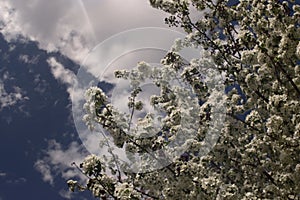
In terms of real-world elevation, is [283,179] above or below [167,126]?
below

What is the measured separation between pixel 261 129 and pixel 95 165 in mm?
5360

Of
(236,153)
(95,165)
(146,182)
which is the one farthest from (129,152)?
(236,153)

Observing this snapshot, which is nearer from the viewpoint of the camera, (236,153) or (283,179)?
(283,179)

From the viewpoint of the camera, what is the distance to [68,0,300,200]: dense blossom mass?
10.7 meters

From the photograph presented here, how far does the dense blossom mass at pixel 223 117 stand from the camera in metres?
10.7

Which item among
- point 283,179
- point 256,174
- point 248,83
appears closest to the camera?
point 283,179

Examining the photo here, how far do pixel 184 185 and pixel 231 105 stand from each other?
4.20m

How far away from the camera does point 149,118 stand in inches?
532

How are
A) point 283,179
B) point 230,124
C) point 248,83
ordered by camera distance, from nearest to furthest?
point 283,179
point 248,83
point 230,124

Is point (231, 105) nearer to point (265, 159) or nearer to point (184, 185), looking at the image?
point (265, 159)

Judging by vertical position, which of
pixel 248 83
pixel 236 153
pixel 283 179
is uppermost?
pixel 248 83

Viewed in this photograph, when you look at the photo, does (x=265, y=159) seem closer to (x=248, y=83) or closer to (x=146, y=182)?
(x=248, y=83)

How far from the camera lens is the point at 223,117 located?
14.1m

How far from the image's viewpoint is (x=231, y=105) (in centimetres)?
1421
